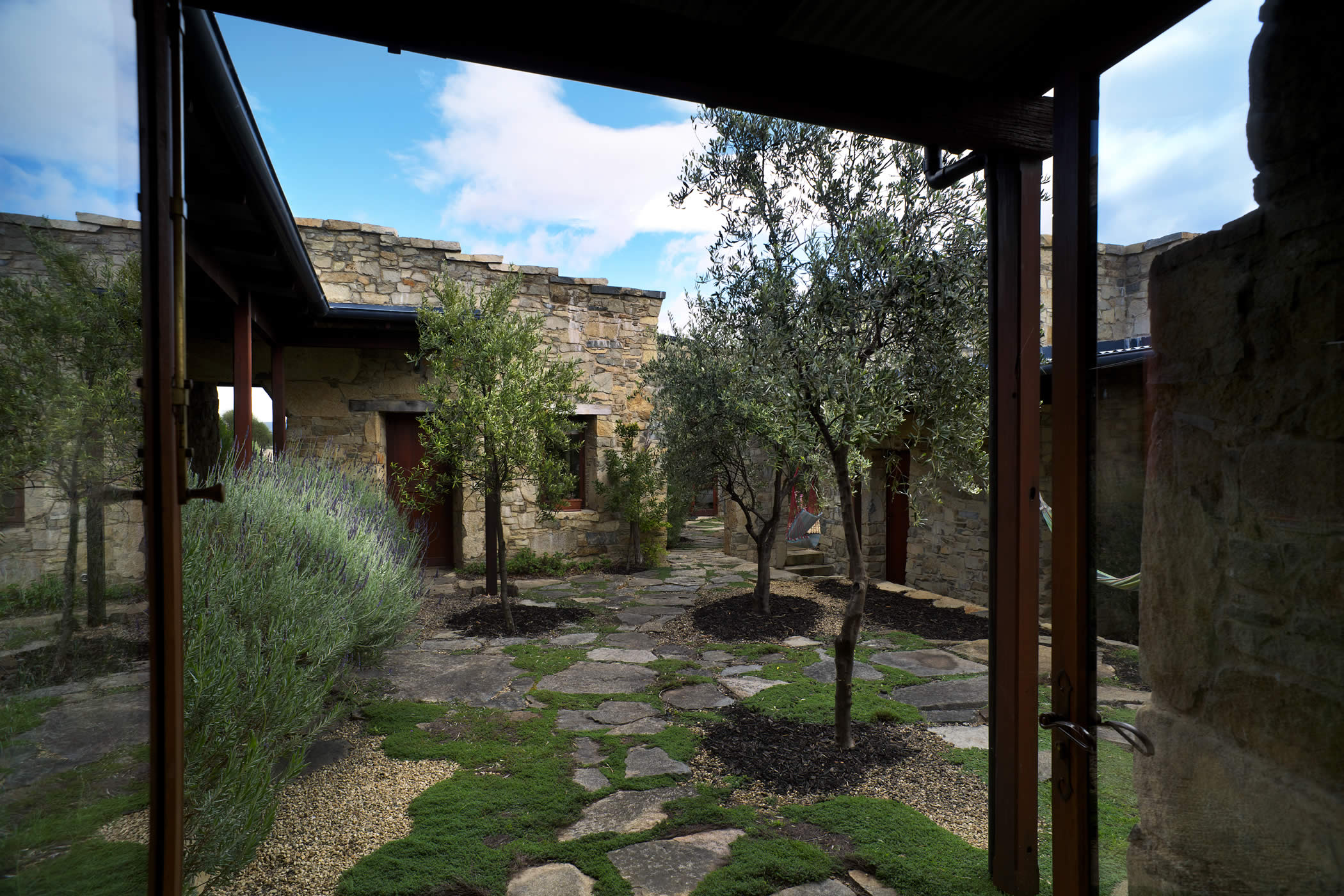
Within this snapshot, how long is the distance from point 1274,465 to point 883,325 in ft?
8.25

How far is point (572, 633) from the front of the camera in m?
5.89

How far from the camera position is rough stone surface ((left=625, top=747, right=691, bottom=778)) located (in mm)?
3199

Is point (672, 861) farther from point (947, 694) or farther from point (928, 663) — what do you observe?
point (928, 663)

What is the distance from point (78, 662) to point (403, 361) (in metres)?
7.82

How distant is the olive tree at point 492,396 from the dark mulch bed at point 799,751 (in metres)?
2.89

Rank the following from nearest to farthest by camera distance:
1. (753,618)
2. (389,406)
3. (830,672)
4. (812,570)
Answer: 1. (830,672)
2. (753,618)
3. (389,406)
4. (812,570)

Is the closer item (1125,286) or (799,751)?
(1125,286)

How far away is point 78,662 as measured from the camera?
38.9 inches

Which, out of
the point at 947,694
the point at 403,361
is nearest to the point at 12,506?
the point at 947,694

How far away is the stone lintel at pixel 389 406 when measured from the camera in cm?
811

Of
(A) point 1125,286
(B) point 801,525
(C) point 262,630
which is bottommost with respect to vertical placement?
(B) point 801,525

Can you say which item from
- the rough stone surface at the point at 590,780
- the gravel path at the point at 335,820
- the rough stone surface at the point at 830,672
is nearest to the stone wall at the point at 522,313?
the rough stone surface at the point at 830,672

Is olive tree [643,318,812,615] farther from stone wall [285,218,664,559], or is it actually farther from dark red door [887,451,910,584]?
dark red door [887,451,910,584]

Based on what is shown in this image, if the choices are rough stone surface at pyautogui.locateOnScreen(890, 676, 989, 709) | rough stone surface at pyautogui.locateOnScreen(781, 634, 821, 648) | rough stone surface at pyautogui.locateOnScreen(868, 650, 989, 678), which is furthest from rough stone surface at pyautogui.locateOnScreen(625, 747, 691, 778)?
rough stone surface at pyautogui.locateOnScreen(781, 634, 821, 648)
